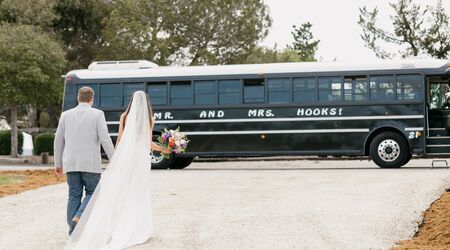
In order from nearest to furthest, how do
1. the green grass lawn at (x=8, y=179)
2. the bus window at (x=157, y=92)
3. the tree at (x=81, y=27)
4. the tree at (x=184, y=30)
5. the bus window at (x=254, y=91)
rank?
the green grass lawn at (x=8, y=179)
the bus window at (x=254, y=91)
the bus window at (x=157, y=92)
the tree at (x=184, y=30)
the tree at (x=81, y=27)

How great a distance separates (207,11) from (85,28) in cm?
735

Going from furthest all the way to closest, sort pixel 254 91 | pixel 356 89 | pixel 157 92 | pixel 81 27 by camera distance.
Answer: pixel 81 27
pixel 157 92
pixel 254 91
pixel 356 89

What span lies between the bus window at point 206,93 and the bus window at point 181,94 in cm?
23

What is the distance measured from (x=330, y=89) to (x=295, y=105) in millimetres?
1066

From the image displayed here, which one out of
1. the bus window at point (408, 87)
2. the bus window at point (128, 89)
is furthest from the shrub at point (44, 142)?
the bus window at point (408, 87)

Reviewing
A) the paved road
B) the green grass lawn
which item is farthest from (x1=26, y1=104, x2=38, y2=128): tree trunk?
the paved road

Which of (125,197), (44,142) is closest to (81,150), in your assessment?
(125,197)

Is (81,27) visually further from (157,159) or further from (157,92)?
(157,159)

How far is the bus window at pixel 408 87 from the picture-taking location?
77.0 ft

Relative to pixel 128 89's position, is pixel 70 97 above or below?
below

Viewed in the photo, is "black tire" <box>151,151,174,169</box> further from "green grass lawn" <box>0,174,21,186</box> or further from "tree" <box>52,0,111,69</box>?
"tree" <box>52,0,111,69</box>

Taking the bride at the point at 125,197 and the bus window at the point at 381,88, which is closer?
the bride at the point at 125,197

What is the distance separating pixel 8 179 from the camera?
21734 mm

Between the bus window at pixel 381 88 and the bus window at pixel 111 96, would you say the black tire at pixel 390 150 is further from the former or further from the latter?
the bus window at pixel 111 96
